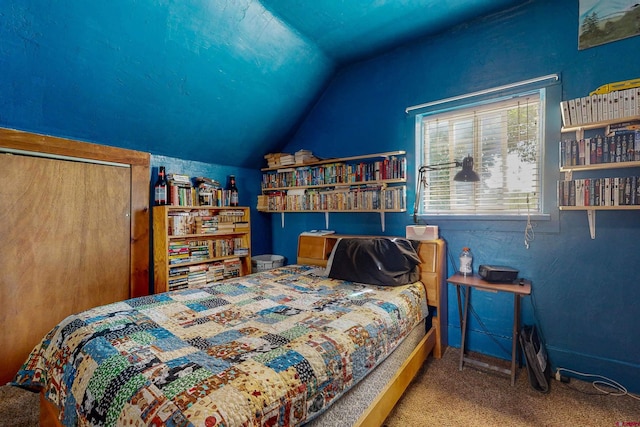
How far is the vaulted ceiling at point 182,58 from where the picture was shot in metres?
1.86

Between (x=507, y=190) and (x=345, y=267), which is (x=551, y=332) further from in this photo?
(x=345, y=267)

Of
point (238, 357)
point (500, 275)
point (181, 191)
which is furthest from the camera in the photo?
point (181, 191)

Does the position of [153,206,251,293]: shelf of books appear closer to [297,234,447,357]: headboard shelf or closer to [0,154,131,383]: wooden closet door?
[0,154,131,383]: wooden closet door

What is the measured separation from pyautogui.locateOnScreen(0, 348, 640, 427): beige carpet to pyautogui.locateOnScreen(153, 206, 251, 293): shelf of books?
4.00ft

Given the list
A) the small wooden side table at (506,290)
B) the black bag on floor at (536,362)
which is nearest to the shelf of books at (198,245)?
the small wooden side table at (506,290)

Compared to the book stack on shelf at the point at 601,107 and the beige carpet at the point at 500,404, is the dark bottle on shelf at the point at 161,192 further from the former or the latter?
the book stack on shelf at the point at 601,107

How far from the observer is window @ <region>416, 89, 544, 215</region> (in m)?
2.30

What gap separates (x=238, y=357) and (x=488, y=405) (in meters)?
1.62

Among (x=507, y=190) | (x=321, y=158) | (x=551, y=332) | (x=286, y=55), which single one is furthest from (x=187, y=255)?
(x=551, y=332)

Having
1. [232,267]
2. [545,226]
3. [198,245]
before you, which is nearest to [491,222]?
[545,226]

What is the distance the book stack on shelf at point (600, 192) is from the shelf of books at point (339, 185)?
117cm

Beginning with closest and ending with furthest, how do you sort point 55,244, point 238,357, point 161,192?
point 238,357, point 55,244, point 161,192

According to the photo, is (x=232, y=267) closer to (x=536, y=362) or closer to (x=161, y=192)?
(x=161, y=192)

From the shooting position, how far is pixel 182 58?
2.31m
